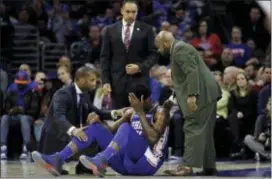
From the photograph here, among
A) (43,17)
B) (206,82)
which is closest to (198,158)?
(206,82)

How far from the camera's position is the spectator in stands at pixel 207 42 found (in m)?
18.6

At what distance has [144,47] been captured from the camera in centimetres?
1206

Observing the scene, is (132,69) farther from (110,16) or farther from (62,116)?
(110,16)

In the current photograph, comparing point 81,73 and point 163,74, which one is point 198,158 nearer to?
point 81,73

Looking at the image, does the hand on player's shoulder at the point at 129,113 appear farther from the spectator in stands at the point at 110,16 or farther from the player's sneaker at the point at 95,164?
the spectator in stands at the point at 110,16

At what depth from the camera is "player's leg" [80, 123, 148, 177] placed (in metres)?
10.4

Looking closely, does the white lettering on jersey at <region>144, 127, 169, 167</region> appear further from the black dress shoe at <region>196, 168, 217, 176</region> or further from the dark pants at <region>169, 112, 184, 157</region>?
the dark pants at <region>169, 112, 184, 157</region>

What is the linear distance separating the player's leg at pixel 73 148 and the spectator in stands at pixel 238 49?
311 inches

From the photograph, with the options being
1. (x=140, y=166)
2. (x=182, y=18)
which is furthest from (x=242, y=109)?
(x=140, y=166)

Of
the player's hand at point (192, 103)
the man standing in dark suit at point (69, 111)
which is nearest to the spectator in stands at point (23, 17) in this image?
the man standing in dark suit at point (69, 111)

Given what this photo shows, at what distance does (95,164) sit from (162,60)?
26.6 ft

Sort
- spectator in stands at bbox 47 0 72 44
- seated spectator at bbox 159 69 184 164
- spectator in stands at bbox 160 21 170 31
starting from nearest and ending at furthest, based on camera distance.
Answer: seated spectator at bbox 159 69 184 164 → spectator in stands at bbox 160 21 170 31 → spectator in stands at bbox 47 0 72 44

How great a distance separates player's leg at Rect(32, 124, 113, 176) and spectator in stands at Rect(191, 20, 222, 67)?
304 inches

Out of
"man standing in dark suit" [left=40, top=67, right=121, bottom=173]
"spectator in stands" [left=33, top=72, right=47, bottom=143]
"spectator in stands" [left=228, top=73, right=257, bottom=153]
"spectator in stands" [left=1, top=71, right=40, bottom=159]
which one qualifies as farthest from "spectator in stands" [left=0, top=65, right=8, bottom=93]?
"man standing in dark suit" [left=40, top=67, right=121, bottom=173]
